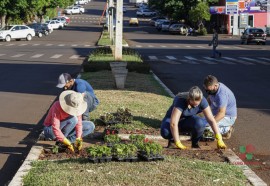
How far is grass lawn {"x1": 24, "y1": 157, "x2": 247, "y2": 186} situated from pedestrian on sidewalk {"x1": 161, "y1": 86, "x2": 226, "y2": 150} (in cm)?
97

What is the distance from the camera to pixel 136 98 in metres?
15.7

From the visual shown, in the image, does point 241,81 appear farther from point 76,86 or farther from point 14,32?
point 14,32

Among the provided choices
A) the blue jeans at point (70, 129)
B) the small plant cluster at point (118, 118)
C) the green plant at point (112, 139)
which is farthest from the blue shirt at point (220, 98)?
the blue jeans at point (70, 129)

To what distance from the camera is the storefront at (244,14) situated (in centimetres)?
7362

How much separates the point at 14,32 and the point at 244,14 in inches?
1136

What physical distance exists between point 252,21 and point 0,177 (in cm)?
6995

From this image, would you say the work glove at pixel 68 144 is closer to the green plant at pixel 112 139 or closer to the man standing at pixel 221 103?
the green plant at pixel 112 139

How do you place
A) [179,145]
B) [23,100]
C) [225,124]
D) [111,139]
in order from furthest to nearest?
1. [23,100]
2. [225,124]
3. [111,139]
4. [179,145]

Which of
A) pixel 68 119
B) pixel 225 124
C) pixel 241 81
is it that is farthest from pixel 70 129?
pixel 241 81

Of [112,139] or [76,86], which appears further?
[76,86]

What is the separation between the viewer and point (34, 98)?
1719 centimetres

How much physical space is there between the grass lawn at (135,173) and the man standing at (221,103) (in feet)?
7.06

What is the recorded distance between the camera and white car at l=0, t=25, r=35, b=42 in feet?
190

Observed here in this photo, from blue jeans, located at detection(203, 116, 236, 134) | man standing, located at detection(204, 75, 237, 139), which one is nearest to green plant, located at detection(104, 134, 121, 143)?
man standing, located at detection(204, 75, 237, 139)
